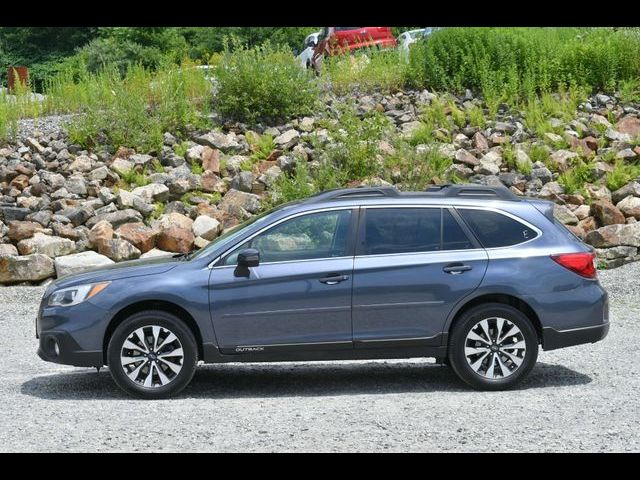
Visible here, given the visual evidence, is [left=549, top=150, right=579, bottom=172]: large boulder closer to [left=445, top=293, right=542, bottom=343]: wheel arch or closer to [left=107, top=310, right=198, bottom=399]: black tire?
[left=445, top=293, right=542, bottom=343]: wheel arch

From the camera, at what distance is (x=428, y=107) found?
61.9 ft

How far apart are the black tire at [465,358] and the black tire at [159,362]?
6.93 feet

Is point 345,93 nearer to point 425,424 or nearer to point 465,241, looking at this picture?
point 465,241

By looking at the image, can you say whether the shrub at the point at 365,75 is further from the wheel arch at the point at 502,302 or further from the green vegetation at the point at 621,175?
the wheel arch at the point at 502,302

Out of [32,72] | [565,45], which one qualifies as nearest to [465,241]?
[565,45]

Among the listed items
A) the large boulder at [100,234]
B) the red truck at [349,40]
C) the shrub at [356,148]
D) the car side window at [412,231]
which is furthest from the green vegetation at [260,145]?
the car side window at [412,231]

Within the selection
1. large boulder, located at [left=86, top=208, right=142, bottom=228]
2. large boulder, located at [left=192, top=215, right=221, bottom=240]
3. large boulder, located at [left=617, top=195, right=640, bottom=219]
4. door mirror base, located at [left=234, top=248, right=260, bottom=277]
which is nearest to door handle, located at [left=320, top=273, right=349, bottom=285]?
door mirror base, located at [left=234, top=248, right=260, bottom=277]

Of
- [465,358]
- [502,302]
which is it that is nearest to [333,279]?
[465,358]

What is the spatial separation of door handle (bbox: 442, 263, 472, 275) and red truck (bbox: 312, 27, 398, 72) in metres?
13.7

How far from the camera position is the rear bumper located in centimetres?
885

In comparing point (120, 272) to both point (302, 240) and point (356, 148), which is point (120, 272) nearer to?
point (302, 240)

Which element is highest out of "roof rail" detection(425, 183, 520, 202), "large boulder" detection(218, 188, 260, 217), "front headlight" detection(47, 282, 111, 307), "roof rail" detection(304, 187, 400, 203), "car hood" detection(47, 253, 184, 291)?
"roof rail" detection(304, 187, 400, 203)
